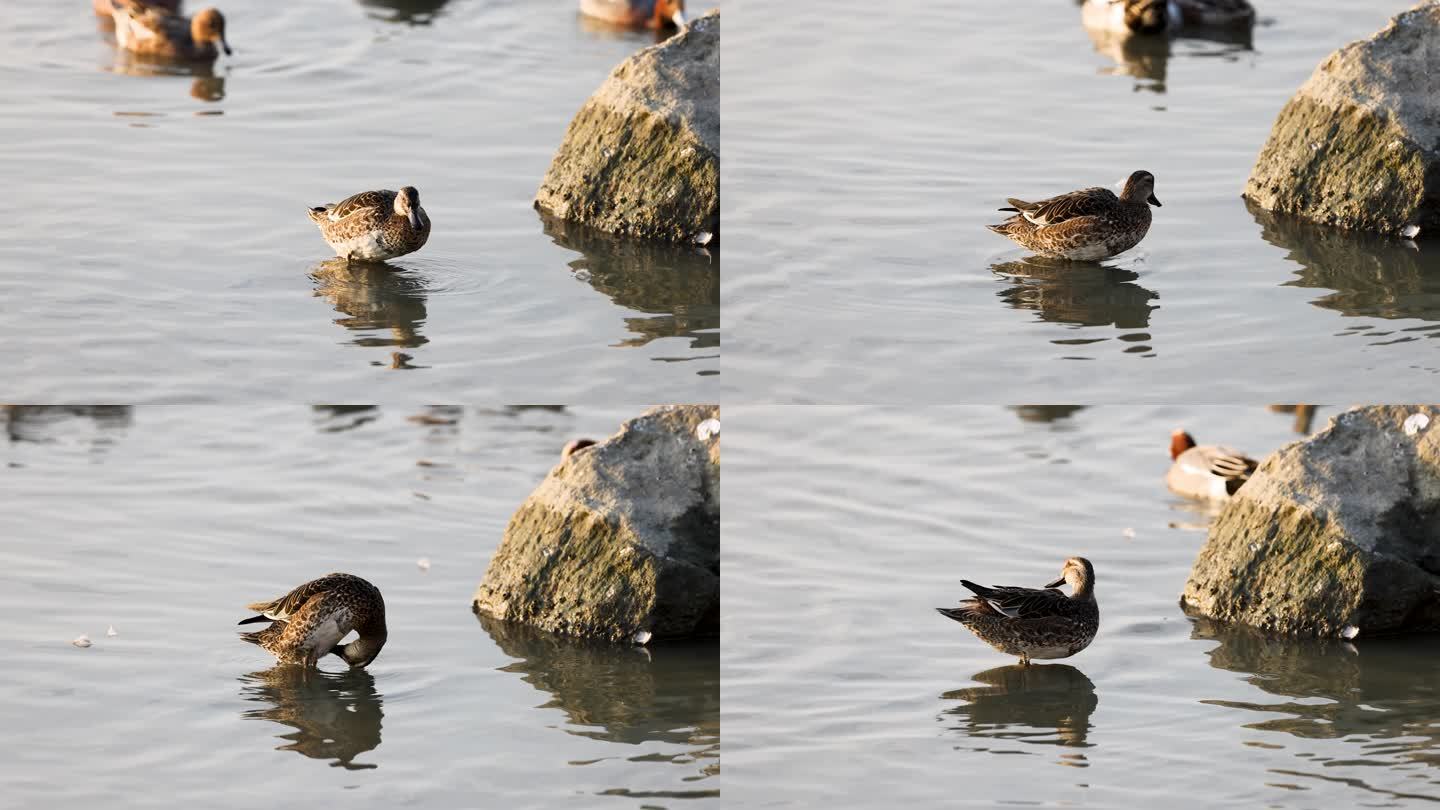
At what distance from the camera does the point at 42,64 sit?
15.4 meters

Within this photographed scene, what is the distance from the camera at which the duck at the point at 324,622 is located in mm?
9625

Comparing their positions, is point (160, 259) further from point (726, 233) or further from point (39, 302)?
point (726, 233)

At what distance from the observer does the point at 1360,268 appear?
11203 millimetres

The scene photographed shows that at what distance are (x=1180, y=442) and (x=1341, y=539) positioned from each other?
11.4ft

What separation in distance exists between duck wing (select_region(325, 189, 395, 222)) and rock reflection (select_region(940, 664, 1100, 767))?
175 inches

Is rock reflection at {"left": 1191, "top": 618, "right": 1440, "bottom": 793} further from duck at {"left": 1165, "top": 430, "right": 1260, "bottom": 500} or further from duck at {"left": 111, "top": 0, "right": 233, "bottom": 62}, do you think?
duck at {"left": 111, "top": 0, "right": 233, "bottom": 62}

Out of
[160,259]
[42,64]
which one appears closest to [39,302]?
[160,259]

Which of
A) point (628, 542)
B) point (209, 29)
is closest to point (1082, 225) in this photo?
point (628, 542)

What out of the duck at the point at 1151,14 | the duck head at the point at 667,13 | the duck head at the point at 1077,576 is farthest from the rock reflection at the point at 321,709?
the duck at the point at 1151,14

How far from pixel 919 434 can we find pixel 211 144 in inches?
217

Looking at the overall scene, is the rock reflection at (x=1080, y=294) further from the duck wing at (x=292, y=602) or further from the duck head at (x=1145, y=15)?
the duck head at (x=1145, y=15)

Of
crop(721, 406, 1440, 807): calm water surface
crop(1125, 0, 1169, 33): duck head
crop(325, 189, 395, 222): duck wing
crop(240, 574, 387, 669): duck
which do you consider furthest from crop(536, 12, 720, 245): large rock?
crop(1125, 0, 1169, 33): duck head

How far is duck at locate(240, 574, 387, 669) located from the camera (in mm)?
9625

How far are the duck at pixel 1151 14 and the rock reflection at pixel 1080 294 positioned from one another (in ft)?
21.1
